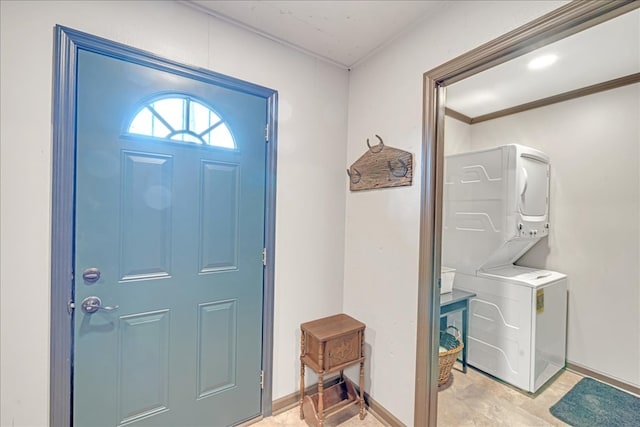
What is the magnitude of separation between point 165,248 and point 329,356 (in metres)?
1.15

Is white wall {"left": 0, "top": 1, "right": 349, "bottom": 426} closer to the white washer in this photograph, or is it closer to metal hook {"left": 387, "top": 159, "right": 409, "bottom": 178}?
metal hook {"left": 387, "top": 159, "right": 409, "bottom": 178}

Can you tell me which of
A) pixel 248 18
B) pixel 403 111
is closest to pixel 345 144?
pixel 403 111

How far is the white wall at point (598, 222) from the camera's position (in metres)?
2.25

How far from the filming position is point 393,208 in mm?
1837

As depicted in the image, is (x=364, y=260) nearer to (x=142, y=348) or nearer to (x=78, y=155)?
(x=142, y=348)

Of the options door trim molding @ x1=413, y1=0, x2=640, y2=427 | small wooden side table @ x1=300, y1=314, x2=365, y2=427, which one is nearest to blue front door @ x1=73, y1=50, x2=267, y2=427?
small wooden side table @ x1=300, y1=314, x2=365, y2=427

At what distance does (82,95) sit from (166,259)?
2.86ft

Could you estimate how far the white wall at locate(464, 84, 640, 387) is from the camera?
7.38ft

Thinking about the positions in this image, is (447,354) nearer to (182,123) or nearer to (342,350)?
(342,350)

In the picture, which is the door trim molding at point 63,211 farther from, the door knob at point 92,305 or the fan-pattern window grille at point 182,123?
the fan-pattern window grille at point 182,123

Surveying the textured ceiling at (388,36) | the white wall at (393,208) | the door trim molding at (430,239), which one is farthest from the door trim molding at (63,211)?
the door trim molding at (430,239)

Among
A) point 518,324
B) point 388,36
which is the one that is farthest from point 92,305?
point 518,324

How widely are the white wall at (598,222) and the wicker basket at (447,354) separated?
1.13m

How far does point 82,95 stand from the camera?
1.31 meters
